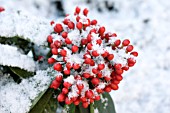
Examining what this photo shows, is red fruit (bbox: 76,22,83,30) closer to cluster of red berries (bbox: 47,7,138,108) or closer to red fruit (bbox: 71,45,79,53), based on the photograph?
cluster of red berries (bbox: 47,7,138,108)

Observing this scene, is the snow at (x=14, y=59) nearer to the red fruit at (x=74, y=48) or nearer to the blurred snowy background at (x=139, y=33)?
the red fruit at (x=74, y=48)

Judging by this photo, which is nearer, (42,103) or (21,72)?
(42,103)

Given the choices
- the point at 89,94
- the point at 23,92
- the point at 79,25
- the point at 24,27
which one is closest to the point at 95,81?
the point at 89,94

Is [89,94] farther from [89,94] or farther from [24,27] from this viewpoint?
[24,27]

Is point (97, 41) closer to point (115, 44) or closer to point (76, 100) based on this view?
point (115, 44)

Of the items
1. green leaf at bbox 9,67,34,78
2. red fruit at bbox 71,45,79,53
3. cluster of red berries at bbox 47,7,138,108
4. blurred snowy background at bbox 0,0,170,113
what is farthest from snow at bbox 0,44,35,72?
blurred snowy background at bbox 0,0,170,113

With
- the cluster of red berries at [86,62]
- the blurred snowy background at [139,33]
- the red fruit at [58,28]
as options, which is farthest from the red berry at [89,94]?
the blurred snowy background at [139,33]
